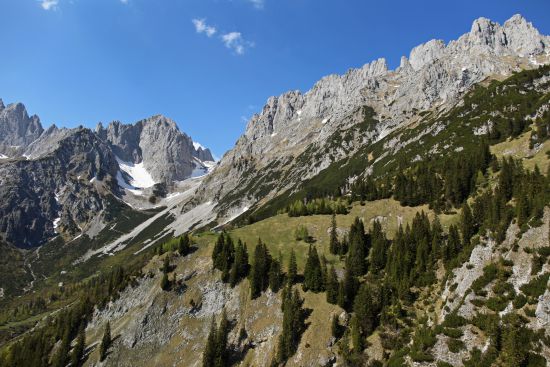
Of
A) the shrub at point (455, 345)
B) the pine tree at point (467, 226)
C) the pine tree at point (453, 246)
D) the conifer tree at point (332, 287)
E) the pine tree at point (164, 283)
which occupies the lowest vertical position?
the shrub at point (455, 345)

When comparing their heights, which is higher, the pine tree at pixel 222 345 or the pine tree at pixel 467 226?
the pine tree at pixel 467 226

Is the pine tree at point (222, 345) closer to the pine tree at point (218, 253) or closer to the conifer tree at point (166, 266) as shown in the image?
the pine tree at point (218, 253)

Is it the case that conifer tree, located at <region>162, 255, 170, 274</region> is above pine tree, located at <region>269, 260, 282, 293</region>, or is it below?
above

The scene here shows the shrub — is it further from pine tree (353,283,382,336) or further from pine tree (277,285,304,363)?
pine tree (277,285,304,363)

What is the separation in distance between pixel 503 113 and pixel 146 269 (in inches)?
6736

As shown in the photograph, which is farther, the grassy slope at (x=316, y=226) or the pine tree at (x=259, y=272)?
the grassy slope at (x=316, y=226)

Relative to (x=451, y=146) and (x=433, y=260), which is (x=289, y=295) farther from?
(x=451, y=146)

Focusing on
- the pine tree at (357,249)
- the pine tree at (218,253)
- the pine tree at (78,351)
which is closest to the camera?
the pine tree at (357,249)

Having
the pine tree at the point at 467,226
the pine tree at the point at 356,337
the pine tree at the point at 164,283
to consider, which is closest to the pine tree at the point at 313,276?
the pine tree at the point at 356,337

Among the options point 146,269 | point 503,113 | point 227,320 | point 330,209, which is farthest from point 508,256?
point 503,113

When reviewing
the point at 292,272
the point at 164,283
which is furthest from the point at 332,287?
the point at 164,283

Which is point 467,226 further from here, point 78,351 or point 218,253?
point 78,351

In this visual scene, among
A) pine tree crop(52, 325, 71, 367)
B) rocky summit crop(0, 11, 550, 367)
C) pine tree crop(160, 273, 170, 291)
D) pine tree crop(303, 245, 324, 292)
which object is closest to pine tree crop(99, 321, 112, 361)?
rocky summit crop(0, 11, 550, 367)

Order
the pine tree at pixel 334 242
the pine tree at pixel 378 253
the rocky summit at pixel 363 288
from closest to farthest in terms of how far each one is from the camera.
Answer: the rocky summit at pixel 363 288
the pine tree at pixel 378 253
the pine tree at pixel 334 242
